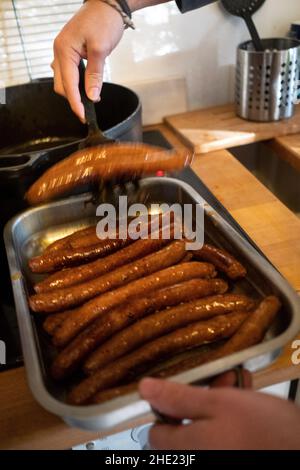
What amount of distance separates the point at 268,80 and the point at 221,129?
0.77 feet

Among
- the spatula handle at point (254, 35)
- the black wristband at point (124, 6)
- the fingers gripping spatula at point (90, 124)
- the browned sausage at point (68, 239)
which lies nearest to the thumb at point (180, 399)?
the browned sausage at point (68, 239)

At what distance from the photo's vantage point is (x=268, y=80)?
148 centimetres

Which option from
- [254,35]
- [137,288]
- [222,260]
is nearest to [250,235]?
[222,260]

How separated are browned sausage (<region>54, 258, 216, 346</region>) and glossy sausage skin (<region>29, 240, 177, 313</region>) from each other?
27 mm

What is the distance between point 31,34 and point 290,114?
1.01 metres

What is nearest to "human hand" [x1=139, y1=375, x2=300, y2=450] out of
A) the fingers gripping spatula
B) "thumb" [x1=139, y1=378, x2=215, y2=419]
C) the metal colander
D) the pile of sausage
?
"thumb" [x1=139, y1=378, x2=215, y2=419]

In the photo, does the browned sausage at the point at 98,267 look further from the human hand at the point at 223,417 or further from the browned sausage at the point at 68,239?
the human hand at the point at 223,417

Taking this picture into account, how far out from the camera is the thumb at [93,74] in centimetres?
97

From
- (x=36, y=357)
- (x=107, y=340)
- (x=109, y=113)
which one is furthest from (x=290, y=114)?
(x=36, y=357)

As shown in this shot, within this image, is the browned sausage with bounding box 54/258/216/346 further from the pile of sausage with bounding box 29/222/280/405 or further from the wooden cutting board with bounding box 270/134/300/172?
the wooden cutting board with bounding box 270/134/300/172

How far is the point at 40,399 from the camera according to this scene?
60 cm

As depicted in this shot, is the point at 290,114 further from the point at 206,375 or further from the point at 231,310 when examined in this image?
the point at 206,375

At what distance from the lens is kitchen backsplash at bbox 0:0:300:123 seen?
146 cm

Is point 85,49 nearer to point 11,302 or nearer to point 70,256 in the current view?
point 70,256
